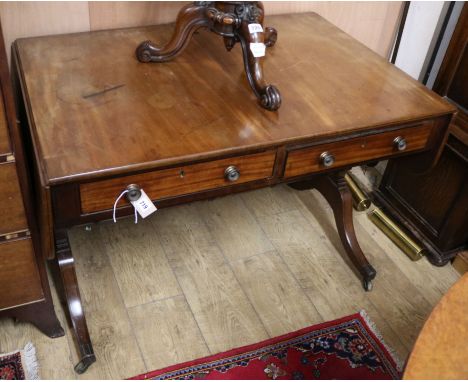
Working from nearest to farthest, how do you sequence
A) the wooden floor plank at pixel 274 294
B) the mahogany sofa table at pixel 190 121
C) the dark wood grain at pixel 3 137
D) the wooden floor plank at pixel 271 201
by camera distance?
the dark wood grain at pixel 3 137 → the mahogany sofa table at pixel 190 121 → the wooden floor plank at pixel 274 294 → the wooden floor plank at pixel 271 201

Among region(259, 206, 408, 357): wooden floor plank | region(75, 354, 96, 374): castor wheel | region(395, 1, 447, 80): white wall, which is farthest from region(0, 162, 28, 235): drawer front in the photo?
region(395, 1, 447, 80): white wall

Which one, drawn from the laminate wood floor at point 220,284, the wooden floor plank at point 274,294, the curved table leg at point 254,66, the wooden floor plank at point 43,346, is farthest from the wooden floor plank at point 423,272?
the wooden floor plank at point 43,346

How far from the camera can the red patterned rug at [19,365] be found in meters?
1.38

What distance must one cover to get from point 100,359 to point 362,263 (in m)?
0.87

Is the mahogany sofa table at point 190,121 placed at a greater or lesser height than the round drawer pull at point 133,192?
greater

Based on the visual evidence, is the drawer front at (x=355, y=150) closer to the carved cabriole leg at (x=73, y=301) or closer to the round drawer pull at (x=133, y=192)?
the round drawer pull at (x=133, y=192)

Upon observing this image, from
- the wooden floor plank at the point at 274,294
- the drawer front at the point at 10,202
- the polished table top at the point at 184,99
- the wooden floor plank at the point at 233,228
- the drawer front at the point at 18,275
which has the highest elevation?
the polished table top at the point at 184,99

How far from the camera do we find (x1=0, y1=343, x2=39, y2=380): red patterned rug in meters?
1.38

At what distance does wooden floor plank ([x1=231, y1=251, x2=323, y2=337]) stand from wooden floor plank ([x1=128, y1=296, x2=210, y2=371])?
21 centimetres

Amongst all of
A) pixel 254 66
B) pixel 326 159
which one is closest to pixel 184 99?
pixel 254 66

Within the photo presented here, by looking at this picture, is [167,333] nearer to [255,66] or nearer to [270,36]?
[255,66]

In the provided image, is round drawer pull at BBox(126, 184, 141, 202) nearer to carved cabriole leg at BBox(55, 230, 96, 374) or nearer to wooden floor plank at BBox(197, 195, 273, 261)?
carved cabriole leg at BBox(55, 230, 96, 374)

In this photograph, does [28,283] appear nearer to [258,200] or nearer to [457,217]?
[258,200]

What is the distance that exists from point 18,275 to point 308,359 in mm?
823
